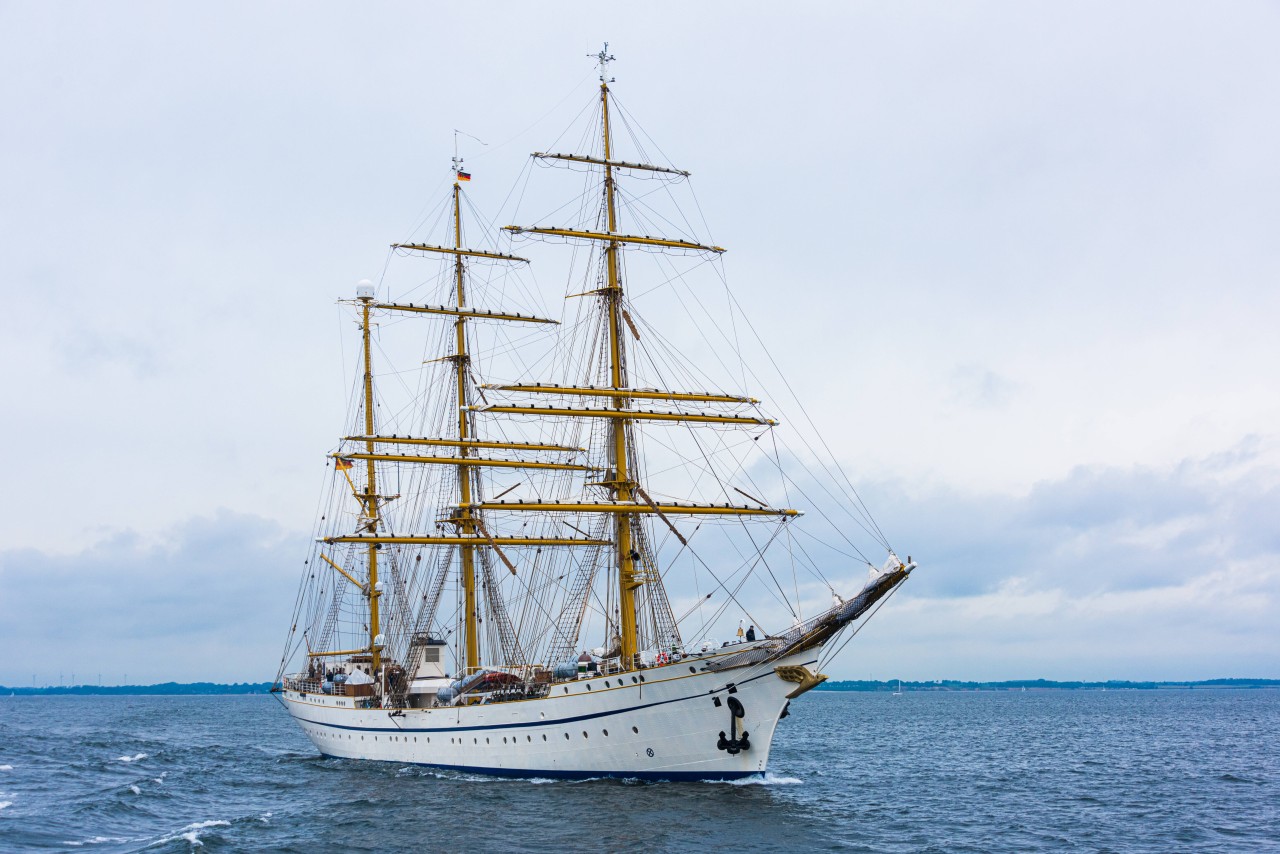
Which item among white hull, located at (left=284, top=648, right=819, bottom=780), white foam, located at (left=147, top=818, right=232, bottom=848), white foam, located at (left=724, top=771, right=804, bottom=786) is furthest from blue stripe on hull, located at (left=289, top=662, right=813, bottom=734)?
white foam, located at (left=147, top=818, right=232, bottom=848)

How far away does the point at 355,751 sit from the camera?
51062mm

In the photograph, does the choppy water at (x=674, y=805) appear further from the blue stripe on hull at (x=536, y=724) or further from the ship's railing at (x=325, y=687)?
the ship's railing at (x=325, y=687)

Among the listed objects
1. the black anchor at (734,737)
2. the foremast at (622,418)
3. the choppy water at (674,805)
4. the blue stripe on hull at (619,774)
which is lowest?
the choppy water at (674,805)

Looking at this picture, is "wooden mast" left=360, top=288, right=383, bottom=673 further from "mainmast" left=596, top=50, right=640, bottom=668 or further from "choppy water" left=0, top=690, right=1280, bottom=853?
"mainmast" left=596, top=50, right=640, bottom=668

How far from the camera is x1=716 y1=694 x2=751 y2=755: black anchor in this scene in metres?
34.3

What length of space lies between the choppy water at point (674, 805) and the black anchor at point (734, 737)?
1328 millimetres

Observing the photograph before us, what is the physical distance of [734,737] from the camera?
34.5 meters

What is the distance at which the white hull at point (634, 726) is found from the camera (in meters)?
34.5

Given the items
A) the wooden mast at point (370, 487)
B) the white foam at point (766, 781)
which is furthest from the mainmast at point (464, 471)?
the white foam at point (766, 781)

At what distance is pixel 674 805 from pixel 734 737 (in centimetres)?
353

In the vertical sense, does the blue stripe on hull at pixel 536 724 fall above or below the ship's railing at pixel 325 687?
below

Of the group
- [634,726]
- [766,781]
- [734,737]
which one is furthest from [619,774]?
[766,781]

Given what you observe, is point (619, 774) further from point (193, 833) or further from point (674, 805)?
point (193, 833)

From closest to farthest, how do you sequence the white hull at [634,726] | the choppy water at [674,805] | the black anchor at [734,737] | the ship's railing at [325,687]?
the choppy water at [674,805] → the black anchor at [734,737] → the white hull at [634,726] → the ship's railing at [325,687]
